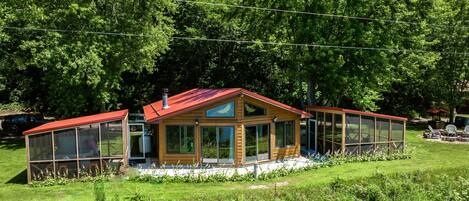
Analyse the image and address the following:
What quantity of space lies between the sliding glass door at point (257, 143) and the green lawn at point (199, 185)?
9.76 feet

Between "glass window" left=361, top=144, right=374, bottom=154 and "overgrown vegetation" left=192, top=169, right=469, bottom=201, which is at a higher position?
"overgrown vegetation" left=192, top=169, right=469, bottom=201

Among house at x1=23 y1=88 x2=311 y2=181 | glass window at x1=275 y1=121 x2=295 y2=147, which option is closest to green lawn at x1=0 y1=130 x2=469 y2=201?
house at x1=23 y1=88 x2=311 y2=181

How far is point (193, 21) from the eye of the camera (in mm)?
Result: 33469

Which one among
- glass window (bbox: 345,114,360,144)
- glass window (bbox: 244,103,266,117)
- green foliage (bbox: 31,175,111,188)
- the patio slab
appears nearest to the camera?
green foliage (bbox: 31,175,111,188)

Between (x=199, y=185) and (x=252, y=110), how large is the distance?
5087 mm

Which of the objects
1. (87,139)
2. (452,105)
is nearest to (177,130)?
(87,139)

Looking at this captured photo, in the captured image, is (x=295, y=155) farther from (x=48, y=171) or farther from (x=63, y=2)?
(x=63, y=2)

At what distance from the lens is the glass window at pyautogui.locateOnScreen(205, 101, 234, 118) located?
20.2m

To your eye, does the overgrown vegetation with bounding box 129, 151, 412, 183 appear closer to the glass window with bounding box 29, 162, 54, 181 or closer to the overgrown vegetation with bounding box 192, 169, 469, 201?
the glass window with bounding box 29, 162, 54, 181

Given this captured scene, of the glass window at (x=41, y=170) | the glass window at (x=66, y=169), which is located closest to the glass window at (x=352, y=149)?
the glass window at (x=66, y=169)

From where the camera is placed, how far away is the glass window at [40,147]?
17406 mm

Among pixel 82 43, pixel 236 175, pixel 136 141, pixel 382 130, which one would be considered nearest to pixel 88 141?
pixel 136 141

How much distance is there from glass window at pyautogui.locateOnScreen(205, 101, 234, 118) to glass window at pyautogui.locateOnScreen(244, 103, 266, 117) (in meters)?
0.67

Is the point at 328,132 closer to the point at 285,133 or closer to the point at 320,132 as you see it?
the point at 320,132
